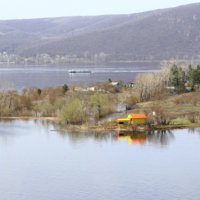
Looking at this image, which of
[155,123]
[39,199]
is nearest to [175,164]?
[39,199]

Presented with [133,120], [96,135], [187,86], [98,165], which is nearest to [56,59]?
[187,86]

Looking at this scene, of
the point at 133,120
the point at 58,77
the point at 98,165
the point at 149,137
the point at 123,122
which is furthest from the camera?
the point at 58,77

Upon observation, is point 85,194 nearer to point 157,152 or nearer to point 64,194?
point 64,194

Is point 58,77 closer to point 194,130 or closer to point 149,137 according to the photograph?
point 194,130

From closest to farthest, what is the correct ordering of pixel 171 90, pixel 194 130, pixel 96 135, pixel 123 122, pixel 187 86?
pixel 96 135 → pixel 194 130 → pixel 123 122 → pixel 171 90 → pixel 187 86

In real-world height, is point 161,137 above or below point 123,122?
below

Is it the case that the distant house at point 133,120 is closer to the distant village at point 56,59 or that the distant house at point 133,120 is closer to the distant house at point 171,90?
the distant house at point 171,90

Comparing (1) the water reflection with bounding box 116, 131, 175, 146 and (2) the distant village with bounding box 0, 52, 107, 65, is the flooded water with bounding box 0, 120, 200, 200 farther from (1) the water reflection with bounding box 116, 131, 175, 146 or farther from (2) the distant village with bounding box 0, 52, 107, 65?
(2) the distant village with bounding box 0, 52, 107, 65

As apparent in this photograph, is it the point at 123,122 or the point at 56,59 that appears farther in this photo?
the point at 56,59

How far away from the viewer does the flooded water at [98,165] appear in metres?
17.7

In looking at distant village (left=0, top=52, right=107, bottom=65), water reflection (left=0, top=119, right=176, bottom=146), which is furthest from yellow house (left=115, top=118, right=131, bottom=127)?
distant village (left=0, top=52, right=107, bottom=65)

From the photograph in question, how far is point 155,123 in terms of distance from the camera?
29.8 meters

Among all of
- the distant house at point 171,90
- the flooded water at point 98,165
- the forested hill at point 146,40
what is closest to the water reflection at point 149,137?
the flooded water at point 98,165

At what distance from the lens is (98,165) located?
2109cm
